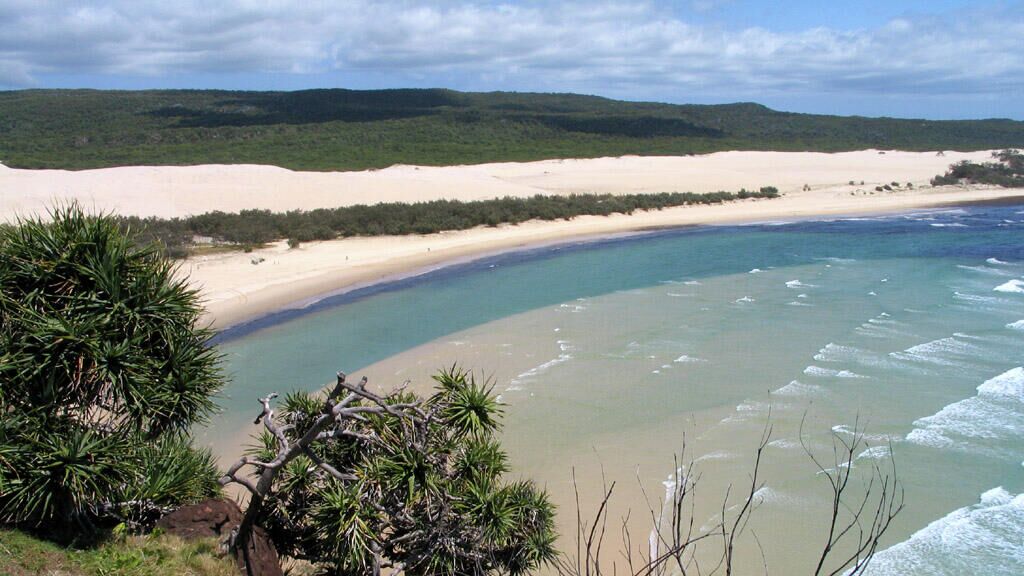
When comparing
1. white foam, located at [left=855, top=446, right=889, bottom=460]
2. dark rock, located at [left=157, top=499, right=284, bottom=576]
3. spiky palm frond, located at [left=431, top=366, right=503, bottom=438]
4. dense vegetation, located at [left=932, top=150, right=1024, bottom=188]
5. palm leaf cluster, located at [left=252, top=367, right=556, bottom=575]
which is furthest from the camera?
dense vegetation, located at [left=932, top=150, right=1024, bottom=188]

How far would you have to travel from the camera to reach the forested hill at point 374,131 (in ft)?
199

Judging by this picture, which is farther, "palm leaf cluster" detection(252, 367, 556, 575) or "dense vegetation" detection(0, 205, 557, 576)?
"palm leaf cluster" detection(252, 367, 556, 575)

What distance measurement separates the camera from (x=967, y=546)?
336 inches

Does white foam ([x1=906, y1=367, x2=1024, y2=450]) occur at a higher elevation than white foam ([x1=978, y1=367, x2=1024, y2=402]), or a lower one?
lower

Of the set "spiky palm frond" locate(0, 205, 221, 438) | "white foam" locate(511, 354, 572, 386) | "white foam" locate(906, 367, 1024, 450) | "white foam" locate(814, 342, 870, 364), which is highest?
"spiky palm frond" locate(0, 205, 221, 438)

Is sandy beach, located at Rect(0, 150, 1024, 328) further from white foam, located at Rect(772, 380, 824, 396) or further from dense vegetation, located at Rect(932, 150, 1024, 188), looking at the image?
white foam, located at Rect(772, 380, 824, 396)

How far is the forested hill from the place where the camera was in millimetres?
60719

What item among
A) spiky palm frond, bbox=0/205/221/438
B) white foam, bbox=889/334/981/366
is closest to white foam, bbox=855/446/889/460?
white foam, bbox=889/334/981/366

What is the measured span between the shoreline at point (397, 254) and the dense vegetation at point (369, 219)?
→ 642 mm

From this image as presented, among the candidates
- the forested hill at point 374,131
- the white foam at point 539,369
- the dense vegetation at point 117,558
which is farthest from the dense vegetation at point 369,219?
the forested hill at point 374,131

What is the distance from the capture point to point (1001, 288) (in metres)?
21.6

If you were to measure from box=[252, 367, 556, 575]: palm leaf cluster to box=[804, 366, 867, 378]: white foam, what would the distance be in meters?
8.36

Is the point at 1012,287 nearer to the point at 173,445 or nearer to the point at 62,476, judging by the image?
the point at 173,445

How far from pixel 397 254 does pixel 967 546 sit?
20371 millimetres
